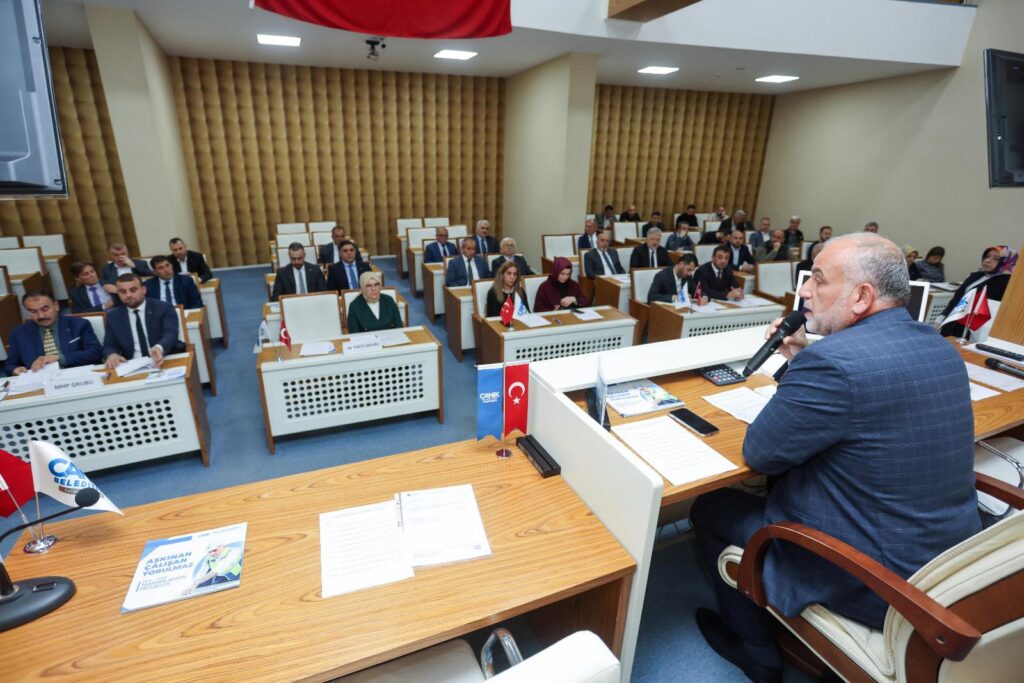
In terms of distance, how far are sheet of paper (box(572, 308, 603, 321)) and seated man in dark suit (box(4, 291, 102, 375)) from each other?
3.57m

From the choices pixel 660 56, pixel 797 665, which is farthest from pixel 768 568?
pixel 660 56

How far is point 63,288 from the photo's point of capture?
6.31 metres

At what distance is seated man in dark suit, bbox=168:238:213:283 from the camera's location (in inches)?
213

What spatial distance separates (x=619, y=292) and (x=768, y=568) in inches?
157

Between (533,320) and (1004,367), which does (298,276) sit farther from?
(1004,367)

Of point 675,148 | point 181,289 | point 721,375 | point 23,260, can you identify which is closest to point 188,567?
point 721,375

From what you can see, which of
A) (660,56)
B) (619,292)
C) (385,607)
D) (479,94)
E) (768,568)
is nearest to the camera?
(385,607)

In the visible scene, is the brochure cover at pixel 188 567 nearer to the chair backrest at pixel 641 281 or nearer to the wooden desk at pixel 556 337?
the wooden desk at pixel 556 337

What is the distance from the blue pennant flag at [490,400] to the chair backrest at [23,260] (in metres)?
6.64

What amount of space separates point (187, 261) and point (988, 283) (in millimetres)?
7532

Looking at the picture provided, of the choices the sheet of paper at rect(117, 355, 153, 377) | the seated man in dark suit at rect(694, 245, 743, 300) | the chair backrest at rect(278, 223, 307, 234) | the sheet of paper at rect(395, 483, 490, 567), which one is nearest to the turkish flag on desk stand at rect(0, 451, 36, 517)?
the sheet of paper at rect(395, 483, 490, 567)

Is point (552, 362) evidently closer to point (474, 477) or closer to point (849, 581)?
point (474, 477)

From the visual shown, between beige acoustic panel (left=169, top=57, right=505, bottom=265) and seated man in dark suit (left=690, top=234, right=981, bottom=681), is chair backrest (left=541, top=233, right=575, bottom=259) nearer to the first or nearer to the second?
beige acoustic panel (left=169, top=57, right=505, bottom=265)

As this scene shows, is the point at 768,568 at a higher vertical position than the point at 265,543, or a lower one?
lower
